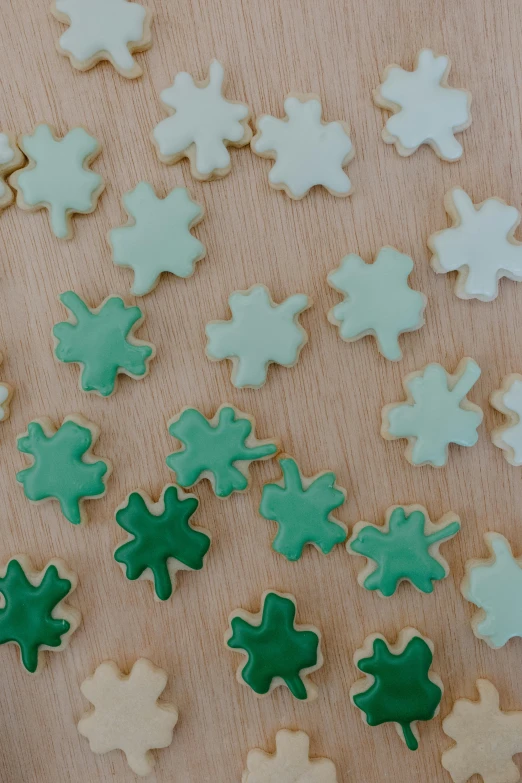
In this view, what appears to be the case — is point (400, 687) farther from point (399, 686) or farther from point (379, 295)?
point (379, 295)

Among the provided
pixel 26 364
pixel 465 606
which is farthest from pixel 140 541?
pixel 465 606

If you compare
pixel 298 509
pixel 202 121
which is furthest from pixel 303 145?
pixel 298 509

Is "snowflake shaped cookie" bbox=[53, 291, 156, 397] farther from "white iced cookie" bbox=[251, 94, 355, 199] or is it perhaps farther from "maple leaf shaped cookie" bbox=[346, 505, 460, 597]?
"maple leaf shaped cookie" bbox=[346, 505, 460, 597]

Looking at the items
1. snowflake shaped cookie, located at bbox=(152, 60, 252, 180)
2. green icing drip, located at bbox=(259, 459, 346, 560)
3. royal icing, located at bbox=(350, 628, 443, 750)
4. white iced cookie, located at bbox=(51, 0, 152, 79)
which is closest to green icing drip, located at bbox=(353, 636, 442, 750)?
royal icing, located at bbox=(350, 628, 443, 750)

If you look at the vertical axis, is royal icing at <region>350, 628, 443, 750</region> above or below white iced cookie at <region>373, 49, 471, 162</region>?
below

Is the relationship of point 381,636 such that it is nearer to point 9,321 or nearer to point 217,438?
point 217,438

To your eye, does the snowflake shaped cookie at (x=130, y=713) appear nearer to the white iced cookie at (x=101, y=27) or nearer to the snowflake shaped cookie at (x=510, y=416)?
the snowflake shaped cookie at (x=510, y=416)
